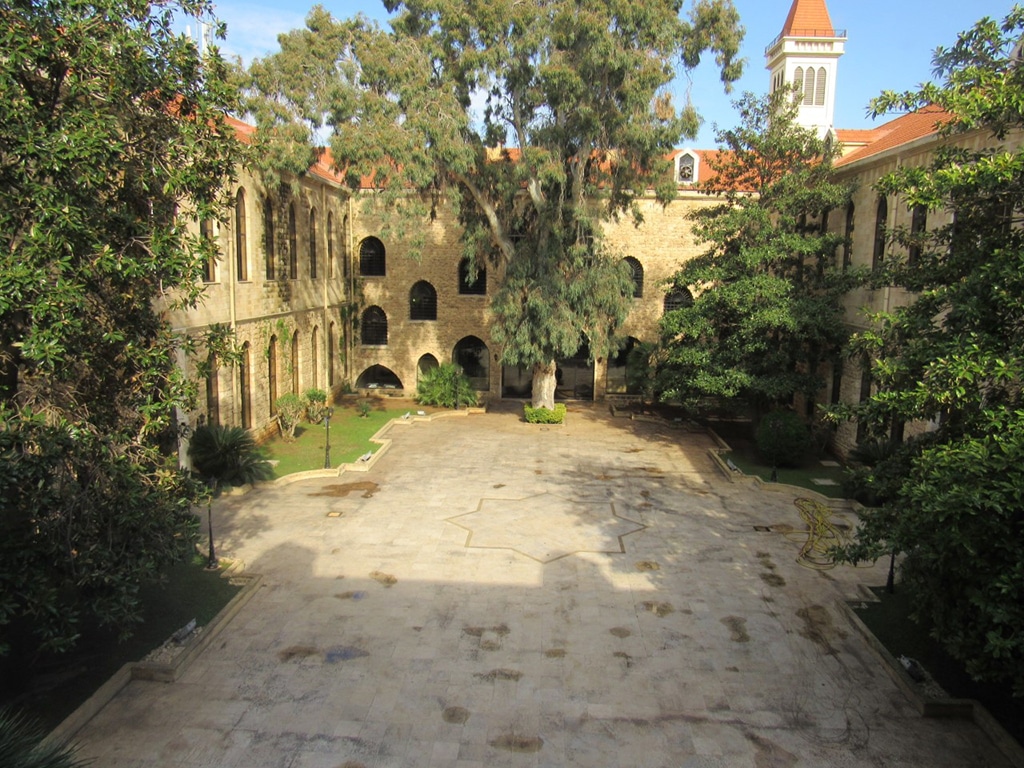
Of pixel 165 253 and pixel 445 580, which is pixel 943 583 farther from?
pixel 165 253

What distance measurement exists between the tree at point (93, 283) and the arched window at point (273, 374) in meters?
12.8

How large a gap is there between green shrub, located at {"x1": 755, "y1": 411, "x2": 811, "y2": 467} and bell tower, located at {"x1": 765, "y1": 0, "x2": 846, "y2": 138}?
53.4 feet

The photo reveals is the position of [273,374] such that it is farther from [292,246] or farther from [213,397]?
[292,246]

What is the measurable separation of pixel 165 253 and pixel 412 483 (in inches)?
421

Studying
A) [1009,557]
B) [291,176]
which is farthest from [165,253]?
[291,176]

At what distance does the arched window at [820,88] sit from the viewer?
3003cm

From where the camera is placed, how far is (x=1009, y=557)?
644 centimetres

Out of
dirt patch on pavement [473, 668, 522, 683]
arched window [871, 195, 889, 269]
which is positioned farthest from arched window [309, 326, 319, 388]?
dirt patch on pavement [473, 668, 522, 683]

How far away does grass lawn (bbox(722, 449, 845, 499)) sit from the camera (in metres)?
17.8

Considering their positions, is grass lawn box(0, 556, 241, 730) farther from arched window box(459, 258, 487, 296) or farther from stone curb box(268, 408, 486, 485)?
arched window box(459, 258, 487, 296)

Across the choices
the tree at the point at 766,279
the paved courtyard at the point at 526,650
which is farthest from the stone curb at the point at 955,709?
the tree at the point at 766,279

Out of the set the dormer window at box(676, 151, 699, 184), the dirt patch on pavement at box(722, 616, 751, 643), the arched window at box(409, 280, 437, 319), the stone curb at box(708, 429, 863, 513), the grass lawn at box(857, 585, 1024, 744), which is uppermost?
the dormer window at box(676, 151, 699, 184)

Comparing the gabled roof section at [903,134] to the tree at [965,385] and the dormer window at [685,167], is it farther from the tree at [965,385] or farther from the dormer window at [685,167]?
the dormer window at [685,167]

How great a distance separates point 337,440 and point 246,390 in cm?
318
